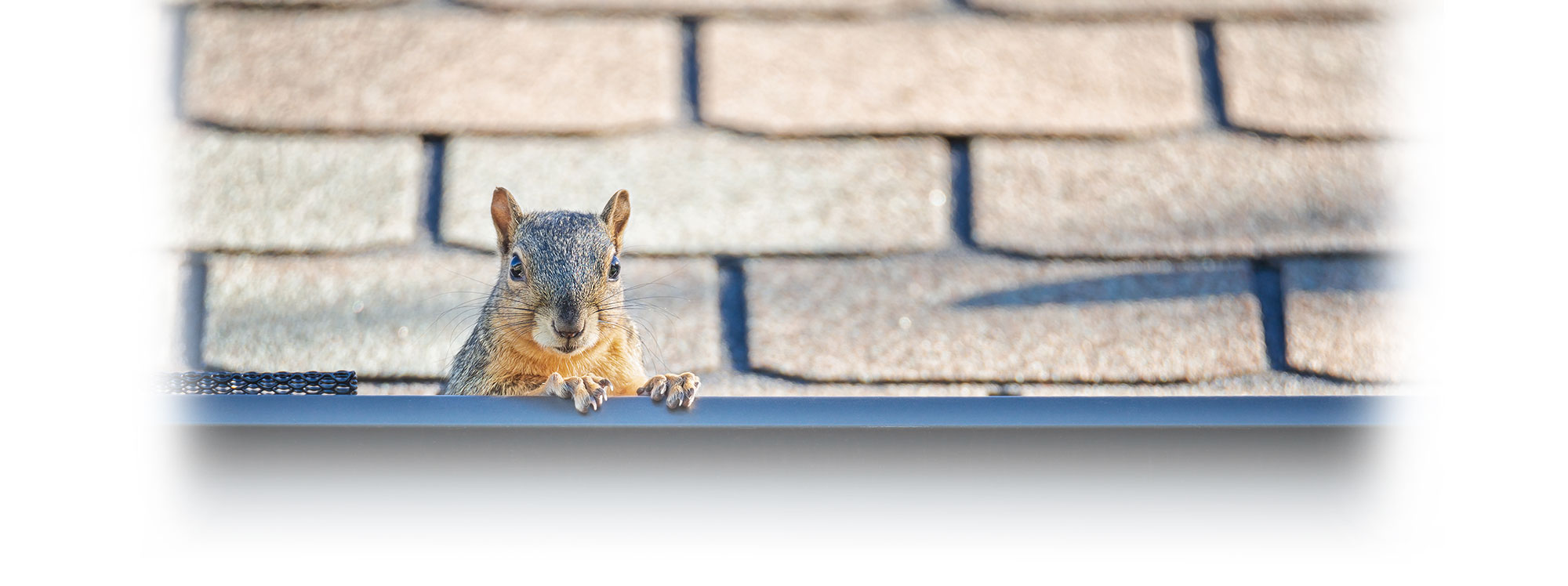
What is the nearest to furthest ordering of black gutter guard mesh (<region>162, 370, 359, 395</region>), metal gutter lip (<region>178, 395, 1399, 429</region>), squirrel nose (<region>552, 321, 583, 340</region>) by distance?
metal gutter lip (<region>178, 395, 1399, 429</region>), black gutter guard mesh (<region>162, 370, 359, 395</region>), squirrel nose (<region>552, 321, 583, 340</region>)

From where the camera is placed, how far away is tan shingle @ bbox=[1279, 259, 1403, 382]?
173 centimetres

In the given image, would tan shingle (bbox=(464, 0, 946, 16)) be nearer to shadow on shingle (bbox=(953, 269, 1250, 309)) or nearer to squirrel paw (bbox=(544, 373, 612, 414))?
shadow on shingle (bbox=(953, 269, 1250, 309))

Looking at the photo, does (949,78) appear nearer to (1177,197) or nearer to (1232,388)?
(1177,197)

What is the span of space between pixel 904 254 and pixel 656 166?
41 centimetres

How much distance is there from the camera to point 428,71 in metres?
1.84

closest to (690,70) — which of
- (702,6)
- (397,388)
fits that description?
(702,6)

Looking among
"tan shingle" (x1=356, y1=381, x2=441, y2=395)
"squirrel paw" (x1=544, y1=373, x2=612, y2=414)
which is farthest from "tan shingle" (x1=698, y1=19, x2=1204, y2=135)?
"squirrel paw" (x1=544, y1=373, x2=612, y2=414)

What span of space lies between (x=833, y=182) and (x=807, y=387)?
0.33 meters

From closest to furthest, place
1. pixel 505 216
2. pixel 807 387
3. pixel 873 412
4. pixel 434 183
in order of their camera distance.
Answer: pixel 873 412 < pixel 505 216 < pixel 807 387 < pixel 434 183

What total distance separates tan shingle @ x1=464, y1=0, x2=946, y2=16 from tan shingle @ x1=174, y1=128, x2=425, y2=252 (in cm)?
29

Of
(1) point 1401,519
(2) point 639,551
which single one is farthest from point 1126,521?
(2) point 639,551

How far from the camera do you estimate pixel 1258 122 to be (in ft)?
6.11

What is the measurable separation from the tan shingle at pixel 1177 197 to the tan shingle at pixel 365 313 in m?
0.47

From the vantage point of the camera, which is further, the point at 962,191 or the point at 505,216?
the point at 962,191
